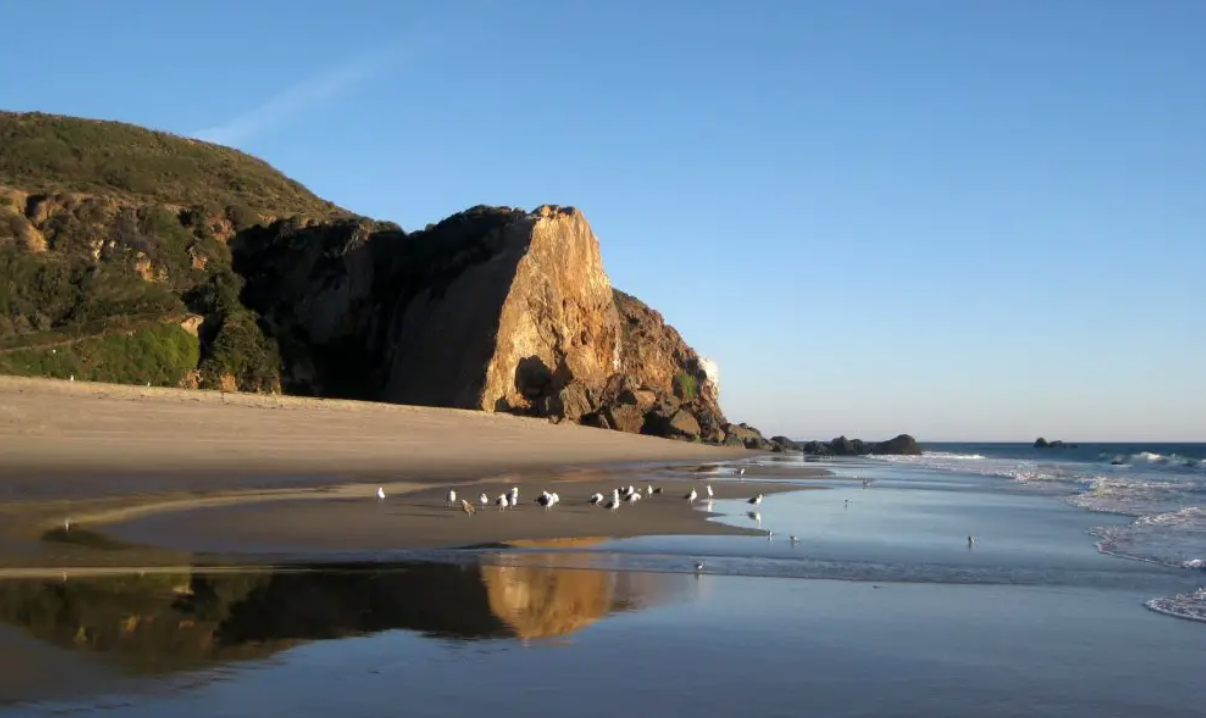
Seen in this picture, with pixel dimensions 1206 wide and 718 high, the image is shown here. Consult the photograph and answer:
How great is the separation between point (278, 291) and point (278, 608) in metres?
41.2

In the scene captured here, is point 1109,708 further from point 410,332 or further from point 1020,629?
point 410,332

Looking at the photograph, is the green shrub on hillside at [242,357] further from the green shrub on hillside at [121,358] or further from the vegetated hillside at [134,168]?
the vegetated hillside at [134,168]

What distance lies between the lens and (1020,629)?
816cm

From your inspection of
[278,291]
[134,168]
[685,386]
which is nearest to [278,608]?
[278,291]

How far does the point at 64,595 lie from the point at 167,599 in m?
0.79

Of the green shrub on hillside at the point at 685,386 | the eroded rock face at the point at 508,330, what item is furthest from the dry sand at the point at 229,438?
the green shrub on hillside at the point at 685,386

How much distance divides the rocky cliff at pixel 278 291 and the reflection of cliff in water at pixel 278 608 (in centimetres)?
2759

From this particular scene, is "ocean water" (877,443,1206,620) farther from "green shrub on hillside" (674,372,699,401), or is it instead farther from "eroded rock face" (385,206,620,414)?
"green shrub on hillside" (674,372,699,401)

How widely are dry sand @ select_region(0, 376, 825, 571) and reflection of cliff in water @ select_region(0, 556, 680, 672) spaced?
53.8 inches

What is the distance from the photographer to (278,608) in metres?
7.83

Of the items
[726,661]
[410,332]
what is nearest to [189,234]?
[410,332]

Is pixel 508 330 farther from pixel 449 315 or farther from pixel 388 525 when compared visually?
pixel 388 525

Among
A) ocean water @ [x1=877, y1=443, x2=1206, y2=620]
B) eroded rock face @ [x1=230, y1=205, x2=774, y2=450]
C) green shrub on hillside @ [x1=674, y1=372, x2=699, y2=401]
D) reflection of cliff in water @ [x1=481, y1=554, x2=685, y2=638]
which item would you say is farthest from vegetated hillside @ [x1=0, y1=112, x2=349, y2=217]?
reflection of cliff in water @ [x1=481, y1=554, x2=685, y2=638]

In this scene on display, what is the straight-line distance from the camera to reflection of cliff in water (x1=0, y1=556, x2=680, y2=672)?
21.5ft
